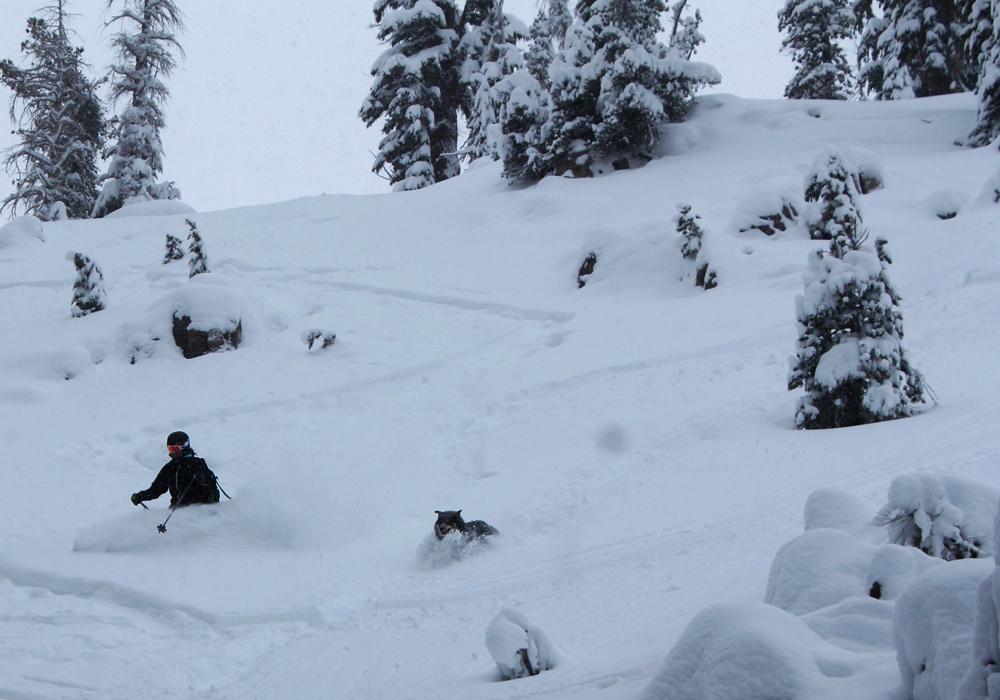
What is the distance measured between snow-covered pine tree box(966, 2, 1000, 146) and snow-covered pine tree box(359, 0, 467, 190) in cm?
1648

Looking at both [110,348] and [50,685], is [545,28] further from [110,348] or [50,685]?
[50,685]

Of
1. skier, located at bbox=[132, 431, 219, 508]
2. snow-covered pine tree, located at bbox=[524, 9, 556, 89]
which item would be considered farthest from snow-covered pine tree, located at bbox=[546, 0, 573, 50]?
skier, located at bbox=[132, 431, 219, 508]

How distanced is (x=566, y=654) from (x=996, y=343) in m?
7.52

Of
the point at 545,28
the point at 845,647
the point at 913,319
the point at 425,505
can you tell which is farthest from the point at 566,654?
the point at 545,28

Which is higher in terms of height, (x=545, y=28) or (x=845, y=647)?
(x=545, y=28)

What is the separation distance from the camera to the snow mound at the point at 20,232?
20.5 meters

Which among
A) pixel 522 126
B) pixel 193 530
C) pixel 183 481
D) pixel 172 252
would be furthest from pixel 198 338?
pixel 522 126

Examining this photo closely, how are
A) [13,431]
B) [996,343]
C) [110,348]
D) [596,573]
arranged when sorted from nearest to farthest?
[596,573], [996,343], [13,431], [110,348]

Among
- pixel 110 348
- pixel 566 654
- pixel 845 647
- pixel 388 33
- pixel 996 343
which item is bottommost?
pixel 566 654

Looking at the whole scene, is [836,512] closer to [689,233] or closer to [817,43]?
→ [689,233]

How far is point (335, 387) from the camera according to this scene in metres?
11.6

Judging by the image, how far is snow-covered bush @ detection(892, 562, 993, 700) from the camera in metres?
2.12

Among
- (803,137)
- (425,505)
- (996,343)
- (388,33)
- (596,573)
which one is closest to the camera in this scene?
(596,573)

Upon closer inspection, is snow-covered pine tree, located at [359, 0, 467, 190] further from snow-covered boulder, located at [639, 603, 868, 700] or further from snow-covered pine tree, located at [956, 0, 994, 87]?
snow-covered boulder, located at [639, 603, 868, 700]
